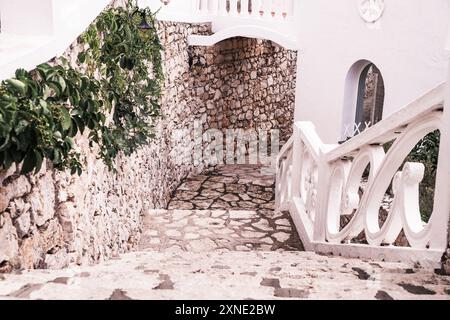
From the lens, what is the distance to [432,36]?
6.39m

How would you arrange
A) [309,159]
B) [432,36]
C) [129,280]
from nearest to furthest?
[129,280]
[309,159]
[432,36]

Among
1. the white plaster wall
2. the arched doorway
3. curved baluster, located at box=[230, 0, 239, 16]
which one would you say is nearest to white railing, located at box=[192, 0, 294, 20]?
curved baluster, located at box=[230, 0, 239, 16]

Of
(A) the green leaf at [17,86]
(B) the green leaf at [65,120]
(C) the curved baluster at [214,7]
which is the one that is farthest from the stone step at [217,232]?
(C) the curved baluster at [214,7]

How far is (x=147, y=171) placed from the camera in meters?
6.95

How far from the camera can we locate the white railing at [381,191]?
91.4 inches

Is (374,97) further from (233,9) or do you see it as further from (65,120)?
(65,120)

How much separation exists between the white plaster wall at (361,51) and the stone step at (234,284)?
13.2ft

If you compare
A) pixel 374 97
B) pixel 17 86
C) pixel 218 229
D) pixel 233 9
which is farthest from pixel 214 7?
pixel 17 86

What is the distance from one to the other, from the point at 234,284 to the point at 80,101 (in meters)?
1.48

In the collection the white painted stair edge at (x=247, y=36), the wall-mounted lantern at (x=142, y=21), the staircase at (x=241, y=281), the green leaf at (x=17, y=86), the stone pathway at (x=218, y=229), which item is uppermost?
the white painted stair edge at (x=247, y=36)

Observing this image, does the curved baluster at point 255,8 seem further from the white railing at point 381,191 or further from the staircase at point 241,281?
the staircase at point 241,281
